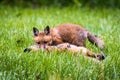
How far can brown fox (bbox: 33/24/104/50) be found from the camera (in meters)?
7.47

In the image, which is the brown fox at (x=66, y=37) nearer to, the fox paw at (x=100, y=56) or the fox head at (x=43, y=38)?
the fox head at (x=43, y=38)

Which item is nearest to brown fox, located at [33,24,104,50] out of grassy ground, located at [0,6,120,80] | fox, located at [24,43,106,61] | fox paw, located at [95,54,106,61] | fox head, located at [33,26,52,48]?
fox head, located at [33,26,52,48]

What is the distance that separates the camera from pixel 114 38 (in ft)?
26.4

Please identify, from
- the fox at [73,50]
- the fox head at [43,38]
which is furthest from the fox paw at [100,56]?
the fox head at [43,38]

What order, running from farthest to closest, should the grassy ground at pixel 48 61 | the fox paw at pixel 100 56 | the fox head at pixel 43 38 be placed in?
the fox head at pixel 43 38 < the fox paw at pixel 100 56 < the grassy ground at pixel 48 61

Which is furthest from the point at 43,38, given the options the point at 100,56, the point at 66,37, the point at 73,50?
the point at 100,56

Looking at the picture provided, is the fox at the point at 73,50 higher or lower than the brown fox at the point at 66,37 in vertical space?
lower

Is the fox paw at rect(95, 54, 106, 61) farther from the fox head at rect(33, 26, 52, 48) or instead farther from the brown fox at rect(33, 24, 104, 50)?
the fox head at rect(33, 26, 52, 48)

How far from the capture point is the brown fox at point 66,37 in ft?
24.5

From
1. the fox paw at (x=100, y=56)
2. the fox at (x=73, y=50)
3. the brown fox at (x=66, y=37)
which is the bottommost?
the fox paw at (x=100, y=56)

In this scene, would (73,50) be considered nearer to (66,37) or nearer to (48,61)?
(48,61)

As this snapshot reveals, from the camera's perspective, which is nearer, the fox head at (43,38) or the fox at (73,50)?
the fox at (73,50)

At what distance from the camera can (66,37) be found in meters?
7.65

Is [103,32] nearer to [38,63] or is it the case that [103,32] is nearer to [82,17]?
[82,17]
